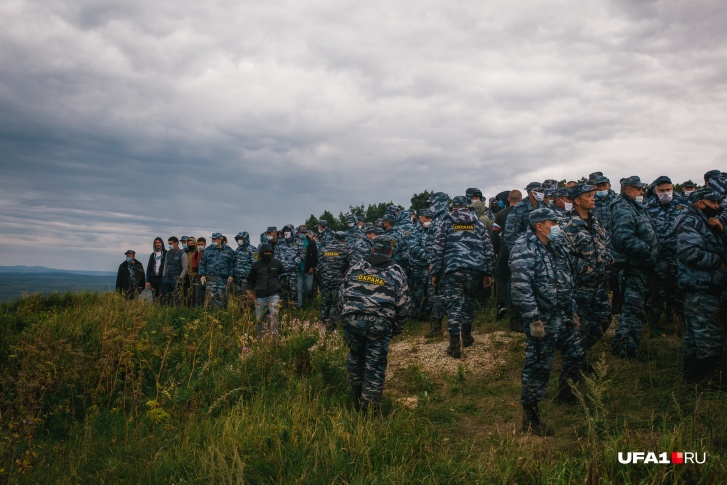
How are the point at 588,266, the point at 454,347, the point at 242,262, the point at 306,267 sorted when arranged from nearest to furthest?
the point at 588,266
the point at 454,347
the point at 306,267
the point at 242,262

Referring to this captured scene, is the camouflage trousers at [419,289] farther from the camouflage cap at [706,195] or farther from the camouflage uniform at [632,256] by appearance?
the camouflage cap at [706,195]

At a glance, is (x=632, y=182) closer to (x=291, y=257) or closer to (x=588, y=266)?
(x=588, y=266)

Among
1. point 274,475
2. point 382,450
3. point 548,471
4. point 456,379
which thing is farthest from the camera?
point 456,379

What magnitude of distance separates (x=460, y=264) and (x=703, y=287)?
3.26m

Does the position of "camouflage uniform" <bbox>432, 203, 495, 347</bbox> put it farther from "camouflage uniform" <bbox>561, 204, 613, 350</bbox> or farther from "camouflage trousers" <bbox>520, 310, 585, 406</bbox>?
"camouflage trousers" <bbox>520, 310, 585, 406</bbox>

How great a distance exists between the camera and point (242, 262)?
47.9 ft

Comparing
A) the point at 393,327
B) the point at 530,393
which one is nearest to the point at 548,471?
the point at 530,393

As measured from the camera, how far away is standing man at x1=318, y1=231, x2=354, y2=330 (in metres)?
11.2

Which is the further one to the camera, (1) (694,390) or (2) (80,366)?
(2) (80,366)

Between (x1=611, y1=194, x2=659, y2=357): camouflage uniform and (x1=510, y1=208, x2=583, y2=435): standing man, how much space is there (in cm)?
181

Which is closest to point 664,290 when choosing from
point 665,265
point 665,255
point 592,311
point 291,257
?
point 665,265

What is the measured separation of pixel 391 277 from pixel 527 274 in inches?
60.5

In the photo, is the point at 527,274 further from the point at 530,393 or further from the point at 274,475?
the point at 274,475

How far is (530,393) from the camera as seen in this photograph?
503 centimetres
